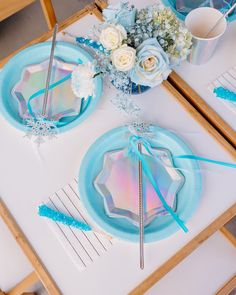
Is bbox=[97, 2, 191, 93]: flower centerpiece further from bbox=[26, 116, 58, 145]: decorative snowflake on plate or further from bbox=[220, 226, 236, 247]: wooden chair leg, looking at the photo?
bbox=[220, 226, 236, 247]: wooden chair leg

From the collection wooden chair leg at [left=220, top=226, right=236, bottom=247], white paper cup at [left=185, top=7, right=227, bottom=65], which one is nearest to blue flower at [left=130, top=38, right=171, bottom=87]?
white paper cup at [left=185, top=7, right=227, bottom=65]

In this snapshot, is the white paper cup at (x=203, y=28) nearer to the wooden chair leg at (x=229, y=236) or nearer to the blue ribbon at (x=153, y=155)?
the blue ribbon at (x=153, y=155)

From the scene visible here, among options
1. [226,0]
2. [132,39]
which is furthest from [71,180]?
[226,0]

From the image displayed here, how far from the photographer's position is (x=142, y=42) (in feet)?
2.79

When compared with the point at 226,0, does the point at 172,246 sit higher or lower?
lower

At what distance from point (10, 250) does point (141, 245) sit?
524mm

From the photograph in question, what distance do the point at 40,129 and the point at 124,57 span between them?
325 millimetres

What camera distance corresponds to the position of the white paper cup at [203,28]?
0.97m

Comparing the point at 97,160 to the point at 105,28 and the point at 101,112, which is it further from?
the point at 105,28

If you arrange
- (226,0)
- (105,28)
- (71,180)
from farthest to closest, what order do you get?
(226,0), (71,180), (105,28)

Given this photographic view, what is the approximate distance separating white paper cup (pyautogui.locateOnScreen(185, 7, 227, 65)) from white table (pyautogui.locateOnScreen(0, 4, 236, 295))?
135 millimetres

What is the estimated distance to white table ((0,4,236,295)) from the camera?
862mm

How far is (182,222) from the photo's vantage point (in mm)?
867

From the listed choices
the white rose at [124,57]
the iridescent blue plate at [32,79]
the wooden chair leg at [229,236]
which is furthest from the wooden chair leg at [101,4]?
the wooden chair leg at [229,236]
